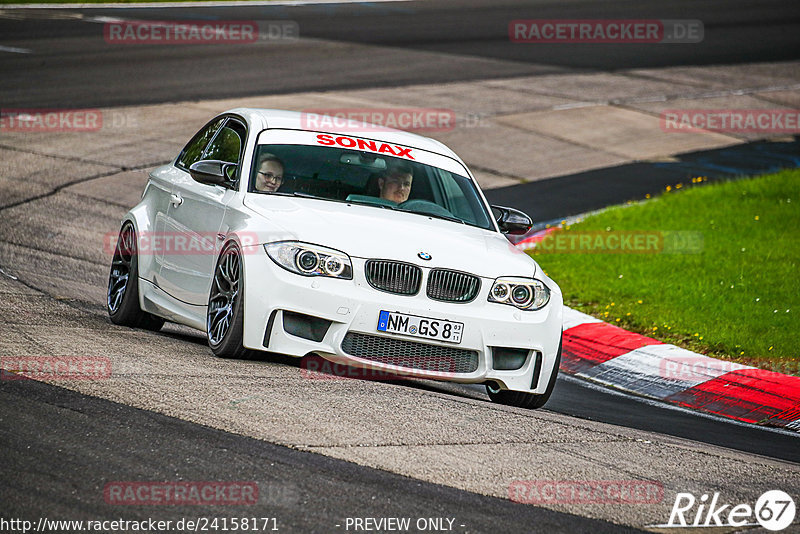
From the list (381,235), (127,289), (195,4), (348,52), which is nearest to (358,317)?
(381,235)

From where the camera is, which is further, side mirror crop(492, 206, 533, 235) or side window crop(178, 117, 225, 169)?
side window crop(178, 117, 225, 169)

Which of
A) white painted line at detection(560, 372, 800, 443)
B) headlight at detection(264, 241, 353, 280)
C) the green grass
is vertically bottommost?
white painted line at detection(560, 372, 800, 443)

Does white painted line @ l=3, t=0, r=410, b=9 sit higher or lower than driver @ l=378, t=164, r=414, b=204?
lower

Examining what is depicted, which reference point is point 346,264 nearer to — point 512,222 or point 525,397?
point 525,397

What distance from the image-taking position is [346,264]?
7039 mm

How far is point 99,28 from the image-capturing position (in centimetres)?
2702

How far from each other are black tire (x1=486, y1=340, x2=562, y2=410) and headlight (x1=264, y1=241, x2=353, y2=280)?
1306mm

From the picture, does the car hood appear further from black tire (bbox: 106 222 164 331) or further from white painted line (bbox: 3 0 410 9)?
white painted line (bbox: 3 0 410 9)

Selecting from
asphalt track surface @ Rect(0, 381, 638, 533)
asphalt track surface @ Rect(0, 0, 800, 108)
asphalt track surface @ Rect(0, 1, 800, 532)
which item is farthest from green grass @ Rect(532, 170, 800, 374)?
asphalt track surface @ Rect(0, 0, 800, 108)

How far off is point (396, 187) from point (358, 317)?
63.8 inches

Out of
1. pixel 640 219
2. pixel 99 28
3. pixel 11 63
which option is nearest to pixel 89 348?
pixel 640 219

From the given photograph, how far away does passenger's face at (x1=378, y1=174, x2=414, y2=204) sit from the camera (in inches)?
324

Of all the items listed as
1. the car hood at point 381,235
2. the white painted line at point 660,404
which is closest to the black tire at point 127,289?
the car hood at point 381,235

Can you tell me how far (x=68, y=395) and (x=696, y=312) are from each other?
6.21 meters
